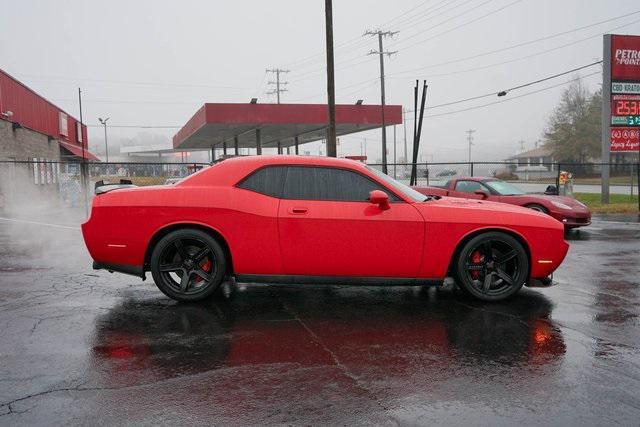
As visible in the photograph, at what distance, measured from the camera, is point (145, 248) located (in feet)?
18.4

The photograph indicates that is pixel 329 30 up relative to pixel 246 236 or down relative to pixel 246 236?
up

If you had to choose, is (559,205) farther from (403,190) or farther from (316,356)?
(316,356)

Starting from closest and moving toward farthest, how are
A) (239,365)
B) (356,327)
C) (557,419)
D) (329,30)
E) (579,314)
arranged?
(557,419), (239,365), (356,327), (579,314), (329,30)

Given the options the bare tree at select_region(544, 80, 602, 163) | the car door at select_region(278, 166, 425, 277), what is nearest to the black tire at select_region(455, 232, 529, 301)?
the car door at select_region(278, 166, 425, 277)

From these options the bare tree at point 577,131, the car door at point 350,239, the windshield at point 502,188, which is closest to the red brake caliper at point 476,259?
the car door at point 350,239

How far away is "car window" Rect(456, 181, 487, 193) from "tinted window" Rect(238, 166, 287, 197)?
8.06 metres

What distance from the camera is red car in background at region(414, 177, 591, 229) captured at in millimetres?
12297

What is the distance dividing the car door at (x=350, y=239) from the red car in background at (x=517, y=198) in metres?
7.04

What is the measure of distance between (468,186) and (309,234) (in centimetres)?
839

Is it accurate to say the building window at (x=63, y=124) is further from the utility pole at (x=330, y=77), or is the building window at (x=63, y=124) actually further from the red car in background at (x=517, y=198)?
the red car in background at (x=517, y=198)

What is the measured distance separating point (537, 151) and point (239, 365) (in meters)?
117

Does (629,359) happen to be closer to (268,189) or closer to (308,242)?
(308,242)

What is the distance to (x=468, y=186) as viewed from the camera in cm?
1291

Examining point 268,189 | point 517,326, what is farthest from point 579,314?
point 268,189
